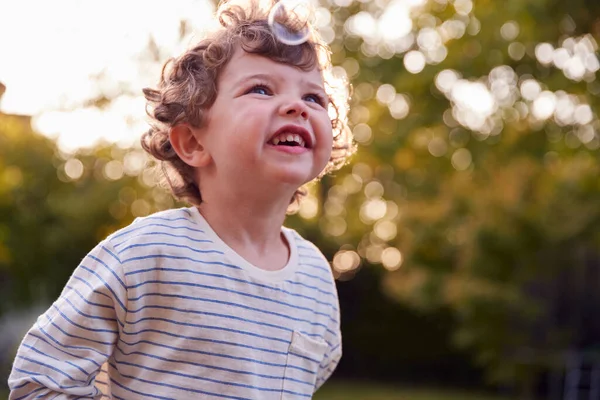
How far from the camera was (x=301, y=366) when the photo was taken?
6.52ft

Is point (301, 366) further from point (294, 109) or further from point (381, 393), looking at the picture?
point (381, 393)

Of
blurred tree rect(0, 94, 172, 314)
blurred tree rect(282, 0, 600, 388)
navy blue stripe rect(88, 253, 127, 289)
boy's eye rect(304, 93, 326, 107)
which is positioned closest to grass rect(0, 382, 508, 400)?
blurred tree rect(282, 0, 600, 388)

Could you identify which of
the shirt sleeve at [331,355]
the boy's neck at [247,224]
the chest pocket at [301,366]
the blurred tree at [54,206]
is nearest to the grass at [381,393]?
the blurred tree at [54,206]

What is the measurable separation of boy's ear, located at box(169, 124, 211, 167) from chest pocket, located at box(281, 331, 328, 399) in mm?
447

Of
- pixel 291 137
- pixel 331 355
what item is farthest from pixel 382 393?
pixel 291 137

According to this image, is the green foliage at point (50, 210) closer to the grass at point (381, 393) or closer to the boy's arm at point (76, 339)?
the grass at point (381, 393)

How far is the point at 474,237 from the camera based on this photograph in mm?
11297

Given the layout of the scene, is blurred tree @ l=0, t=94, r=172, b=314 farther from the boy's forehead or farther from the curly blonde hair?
the boy's forehead

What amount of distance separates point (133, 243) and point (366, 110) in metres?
14.9

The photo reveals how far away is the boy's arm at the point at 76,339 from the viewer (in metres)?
1.67

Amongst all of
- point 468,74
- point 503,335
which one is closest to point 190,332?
point 468,74

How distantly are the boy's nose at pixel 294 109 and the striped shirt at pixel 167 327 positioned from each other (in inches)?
12.4

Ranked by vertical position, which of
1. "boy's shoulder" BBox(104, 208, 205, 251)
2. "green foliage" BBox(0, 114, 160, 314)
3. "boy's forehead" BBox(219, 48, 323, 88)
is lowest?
"green foliage" BBox(0, 114, 160, 314)

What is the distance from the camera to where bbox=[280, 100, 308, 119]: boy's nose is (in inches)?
72.4
